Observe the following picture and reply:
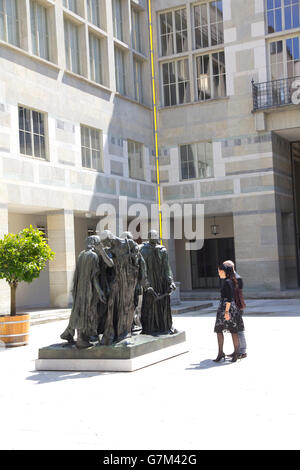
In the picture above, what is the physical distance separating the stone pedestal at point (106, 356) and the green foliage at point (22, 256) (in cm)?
338

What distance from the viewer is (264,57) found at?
1044 inches

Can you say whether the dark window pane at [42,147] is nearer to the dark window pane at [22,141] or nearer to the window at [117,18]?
the dark window pane at [22,141]

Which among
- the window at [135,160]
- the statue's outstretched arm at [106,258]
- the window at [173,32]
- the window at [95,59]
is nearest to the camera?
the statue's outstretched arm at [106,258]

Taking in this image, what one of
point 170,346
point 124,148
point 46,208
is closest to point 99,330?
point 170,346

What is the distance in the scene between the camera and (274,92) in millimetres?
26344

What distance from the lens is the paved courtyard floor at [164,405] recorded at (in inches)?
247

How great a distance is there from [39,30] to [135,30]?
288 inches

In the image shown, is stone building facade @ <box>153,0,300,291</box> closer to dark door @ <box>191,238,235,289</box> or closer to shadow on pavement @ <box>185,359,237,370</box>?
dark door @ <box>191,238,235,289</box>

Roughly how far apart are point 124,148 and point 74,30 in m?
5.22

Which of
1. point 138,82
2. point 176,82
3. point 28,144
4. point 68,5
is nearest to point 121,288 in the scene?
point 28,144

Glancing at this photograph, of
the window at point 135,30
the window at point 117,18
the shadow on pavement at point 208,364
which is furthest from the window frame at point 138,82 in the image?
the shadow on pavement at point 208,364

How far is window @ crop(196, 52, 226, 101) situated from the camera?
1093 inches

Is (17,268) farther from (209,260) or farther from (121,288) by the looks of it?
(209,260)

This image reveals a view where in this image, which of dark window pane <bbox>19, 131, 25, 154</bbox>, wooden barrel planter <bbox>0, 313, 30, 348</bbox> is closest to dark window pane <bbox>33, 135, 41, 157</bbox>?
dark window pane <bbox>19, 131, 25, 154</bbox>
